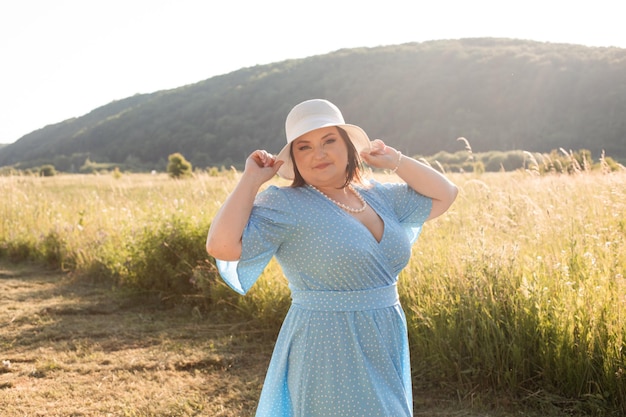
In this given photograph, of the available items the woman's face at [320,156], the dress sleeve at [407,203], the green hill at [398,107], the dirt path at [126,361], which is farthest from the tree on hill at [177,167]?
the green hill at [398,107]

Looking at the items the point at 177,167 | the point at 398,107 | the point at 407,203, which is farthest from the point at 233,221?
the point at 398,107

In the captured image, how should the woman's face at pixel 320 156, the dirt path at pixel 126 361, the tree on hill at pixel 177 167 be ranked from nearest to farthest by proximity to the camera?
the woman's face at pixel 320 156
the dirt path at pixel 126 361
the tree on hill at pixel 177 167

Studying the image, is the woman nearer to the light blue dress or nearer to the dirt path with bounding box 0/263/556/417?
the light blue dress

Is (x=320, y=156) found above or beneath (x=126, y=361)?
above

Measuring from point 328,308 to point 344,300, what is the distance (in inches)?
2.2

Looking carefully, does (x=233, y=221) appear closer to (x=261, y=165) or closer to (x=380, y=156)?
(x=261, y=165)

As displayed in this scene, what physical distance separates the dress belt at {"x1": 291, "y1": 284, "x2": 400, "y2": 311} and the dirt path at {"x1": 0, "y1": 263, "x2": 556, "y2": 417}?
1.57m

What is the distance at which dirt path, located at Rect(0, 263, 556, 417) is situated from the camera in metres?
3.69

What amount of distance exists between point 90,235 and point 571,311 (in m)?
5.82

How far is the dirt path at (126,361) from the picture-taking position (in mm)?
3689

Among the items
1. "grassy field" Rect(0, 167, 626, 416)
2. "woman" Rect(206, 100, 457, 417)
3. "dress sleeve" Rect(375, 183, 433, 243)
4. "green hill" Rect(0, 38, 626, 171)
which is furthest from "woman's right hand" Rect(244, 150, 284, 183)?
"green hill" Rect(0, 38, 626, 171)

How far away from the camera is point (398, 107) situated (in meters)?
52.7

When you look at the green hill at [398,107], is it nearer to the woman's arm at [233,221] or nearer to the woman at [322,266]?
the woman at [322,266]

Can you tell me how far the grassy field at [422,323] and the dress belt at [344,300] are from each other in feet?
5.18
